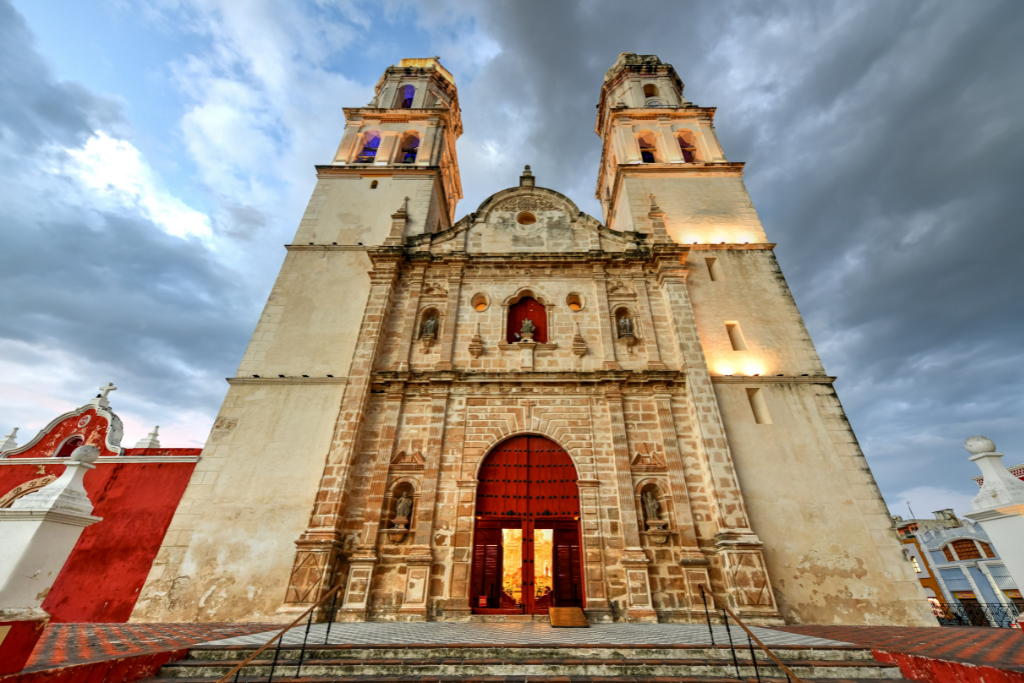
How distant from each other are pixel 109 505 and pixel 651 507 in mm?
13084

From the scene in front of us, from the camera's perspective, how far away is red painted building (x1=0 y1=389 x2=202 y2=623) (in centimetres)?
959

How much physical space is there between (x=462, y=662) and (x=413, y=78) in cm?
2386

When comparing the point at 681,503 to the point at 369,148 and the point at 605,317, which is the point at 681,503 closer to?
the point at 605,317

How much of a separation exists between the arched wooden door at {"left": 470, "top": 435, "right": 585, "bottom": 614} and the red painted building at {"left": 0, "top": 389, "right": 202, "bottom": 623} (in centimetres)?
763

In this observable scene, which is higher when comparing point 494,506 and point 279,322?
point 279,322

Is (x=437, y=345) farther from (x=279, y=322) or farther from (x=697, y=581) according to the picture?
(x=697, y=581)

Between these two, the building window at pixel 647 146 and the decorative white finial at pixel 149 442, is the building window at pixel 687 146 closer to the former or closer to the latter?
the building window at pixel 647 146

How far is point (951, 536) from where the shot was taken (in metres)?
26.0

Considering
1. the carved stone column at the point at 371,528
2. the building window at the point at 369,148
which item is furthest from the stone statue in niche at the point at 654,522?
the building window at the point at 369,148

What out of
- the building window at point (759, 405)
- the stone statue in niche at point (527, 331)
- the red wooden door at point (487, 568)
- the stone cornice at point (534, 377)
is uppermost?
the stone statue in niche at point (527, 331)

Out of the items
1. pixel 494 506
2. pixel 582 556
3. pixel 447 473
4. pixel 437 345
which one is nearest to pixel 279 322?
pixel 437 345

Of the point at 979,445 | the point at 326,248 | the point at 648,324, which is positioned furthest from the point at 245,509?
the point at 979,445

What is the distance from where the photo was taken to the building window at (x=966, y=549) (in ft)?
81.7

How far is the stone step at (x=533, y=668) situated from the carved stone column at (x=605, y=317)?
7.10 m
